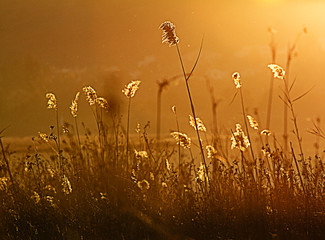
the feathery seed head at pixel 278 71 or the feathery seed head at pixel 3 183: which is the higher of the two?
the feathery seed head at pixel 278 71

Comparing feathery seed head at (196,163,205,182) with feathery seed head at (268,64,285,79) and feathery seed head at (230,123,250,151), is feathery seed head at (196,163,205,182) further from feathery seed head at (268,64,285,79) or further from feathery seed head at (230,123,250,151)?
feathery seed head at (268,64,285,79)

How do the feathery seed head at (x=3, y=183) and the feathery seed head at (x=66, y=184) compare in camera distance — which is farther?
the feathery seed head at (x=3, y=183)

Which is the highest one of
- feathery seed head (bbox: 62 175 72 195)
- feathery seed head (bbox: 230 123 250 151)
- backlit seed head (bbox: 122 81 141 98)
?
backlit seed head (bbox: 122 81 141 98)

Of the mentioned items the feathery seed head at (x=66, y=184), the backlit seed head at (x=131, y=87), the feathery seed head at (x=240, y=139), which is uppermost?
the backlit seed head at (x=131, y=87)

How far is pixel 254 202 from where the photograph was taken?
3898mm

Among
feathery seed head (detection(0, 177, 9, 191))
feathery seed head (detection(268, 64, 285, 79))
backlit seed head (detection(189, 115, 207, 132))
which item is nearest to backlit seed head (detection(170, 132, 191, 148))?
backlit seed head (detection(189, 115, 207, 132))

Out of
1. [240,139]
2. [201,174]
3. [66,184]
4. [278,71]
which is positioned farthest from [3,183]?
[278,71]

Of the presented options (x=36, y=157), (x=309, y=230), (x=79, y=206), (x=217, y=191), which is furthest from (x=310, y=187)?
(x=36, y=157)

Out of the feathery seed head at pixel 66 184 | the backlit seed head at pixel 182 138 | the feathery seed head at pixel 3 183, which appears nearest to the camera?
the backlit seed head at pixel 182 138

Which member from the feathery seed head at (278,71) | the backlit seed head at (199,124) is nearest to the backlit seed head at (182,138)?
the backlit seed head at (199,124)

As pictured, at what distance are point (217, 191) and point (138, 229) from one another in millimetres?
788

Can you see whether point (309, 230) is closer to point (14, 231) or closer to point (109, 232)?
point (109, 232)

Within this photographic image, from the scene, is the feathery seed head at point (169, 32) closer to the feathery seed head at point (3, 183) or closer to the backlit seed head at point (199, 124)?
the backlit seed head at point (199, 124)

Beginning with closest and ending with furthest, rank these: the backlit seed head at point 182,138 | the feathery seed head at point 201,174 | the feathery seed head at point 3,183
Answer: the backlit seed head at point 182,138 < the feathery seed head at point 201,174 < the feathery seed head at point 3,183
